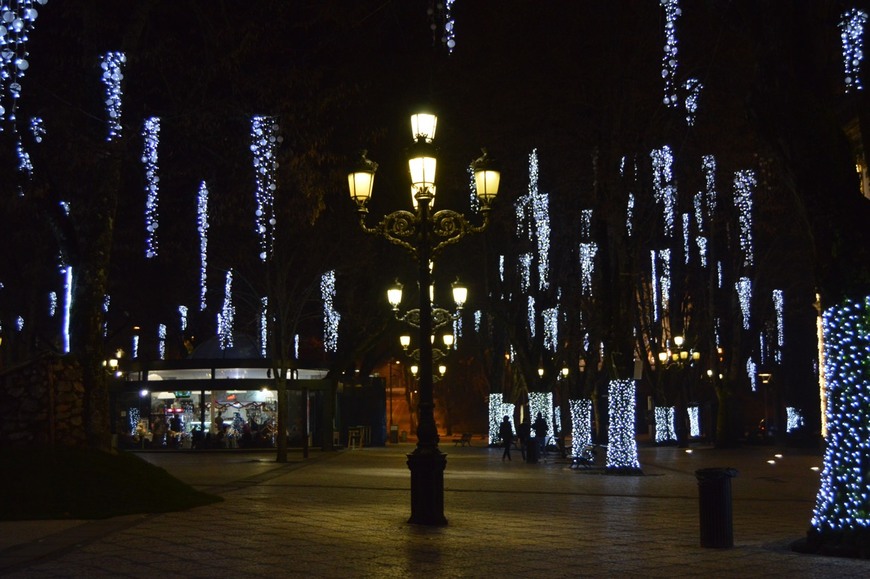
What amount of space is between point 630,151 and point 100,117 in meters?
14.9

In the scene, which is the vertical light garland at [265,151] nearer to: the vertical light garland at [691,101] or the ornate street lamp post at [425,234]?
the ornate street lamp post at [425,234]

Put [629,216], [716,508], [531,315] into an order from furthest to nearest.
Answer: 1. [531,315]
2. [629,216]
3. [716,508]

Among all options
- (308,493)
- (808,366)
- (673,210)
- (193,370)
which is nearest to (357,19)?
(308,493)

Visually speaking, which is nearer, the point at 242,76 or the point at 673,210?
the point at 242,76

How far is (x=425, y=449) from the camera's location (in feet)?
45.5

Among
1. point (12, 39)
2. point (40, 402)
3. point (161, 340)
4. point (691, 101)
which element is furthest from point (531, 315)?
point (12, 39)

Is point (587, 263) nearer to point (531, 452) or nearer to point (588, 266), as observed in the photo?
point (588, 266)

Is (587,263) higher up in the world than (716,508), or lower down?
higher up

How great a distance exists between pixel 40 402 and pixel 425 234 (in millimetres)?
6254

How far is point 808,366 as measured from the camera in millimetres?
61250

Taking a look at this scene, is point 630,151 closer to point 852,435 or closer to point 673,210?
point 673,210

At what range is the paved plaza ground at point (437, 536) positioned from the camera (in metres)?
9.98

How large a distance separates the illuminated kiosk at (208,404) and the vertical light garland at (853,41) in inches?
1132

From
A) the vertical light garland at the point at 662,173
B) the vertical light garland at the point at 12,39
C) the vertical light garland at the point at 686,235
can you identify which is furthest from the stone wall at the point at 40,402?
the vertical light garland at the point at 686,235
